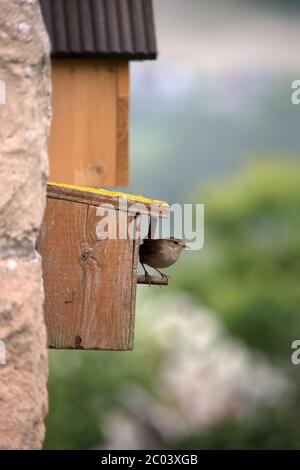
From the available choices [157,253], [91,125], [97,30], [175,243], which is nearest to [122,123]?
[91,125]

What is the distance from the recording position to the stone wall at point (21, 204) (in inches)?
94.1

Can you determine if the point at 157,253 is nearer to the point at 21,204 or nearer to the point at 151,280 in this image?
the point at 151,280

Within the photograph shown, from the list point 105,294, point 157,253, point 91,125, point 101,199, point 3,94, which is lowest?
point 105,294

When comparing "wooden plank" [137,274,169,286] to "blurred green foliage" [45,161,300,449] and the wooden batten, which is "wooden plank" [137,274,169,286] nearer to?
the wooden batten

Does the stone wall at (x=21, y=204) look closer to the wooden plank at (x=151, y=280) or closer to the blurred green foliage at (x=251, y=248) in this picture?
the wooden plank at (x=151, y=280)

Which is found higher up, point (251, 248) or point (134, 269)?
point (251, 248)

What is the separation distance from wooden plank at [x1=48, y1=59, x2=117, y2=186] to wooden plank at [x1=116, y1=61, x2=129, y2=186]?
0.02 m

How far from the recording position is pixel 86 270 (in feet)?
10.7

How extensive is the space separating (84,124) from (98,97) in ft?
0.46

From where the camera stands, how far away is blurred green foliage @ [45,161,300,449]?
854 centimetres

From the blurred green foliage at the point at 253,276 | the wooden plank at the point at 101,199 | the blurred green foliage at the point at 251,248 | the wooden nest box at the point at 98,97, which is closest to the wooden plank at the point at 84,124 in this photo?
the wooden nest box at the point at 98,97

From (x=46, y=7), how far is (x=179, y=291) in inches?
204

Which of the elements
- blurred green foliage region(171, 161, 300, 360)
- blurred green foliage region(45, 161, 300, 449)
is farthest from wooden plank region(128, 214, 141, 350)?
blurred green foliage region(171, 161, 300, 360)
